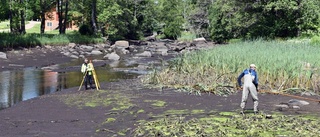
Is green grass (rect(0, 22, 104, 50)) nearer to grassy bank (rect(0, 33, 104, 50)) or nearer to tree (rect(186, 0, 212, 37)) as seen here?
grassy bank (rect(0, 33, 104, 50))

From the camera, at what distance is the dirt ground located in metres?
11.4

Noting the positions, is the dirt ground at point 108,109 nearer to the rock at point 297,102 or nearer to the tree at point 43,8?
the rock at point 297,102

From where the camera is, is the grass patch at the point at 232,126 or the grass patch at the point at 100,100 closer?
the grass patch at the point at 232,126

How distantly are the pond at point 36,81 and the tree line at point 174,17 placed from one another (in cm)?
1805

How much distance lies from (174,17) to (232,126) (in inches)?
3031

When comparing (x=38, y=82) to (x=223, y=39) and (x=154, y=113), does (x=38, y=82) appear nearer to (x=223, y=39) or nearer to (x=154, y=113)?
(x=154, y=113)

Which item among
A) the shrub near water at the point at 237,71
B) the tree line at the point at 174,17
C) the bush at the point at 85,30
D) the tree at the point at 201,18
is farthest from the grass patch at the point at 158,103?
the tree at the point at 201,18

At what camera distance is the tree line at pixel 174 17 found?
135ft

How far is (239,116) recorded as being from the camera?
1232 cm

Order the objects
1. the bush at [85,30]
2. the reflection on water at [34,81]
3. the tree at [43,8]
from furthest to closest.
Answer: the bush at [85,30], the tree at [43,8], the reflection on water at [34,81]

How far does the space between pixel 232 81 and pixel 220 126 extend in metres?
7.58

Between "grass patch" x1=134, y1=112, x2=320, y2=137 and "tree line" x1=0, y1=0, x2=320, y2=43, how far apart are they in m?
29.3

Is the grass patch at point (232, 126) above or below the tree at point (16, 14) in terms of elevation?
below

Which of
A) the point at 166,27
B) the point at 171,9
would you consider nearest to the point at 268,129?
the point at 166,27
